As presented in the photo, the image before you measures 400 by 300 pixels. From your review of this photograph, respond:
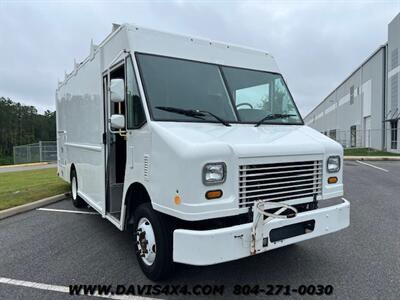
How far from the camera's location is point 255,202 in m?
3.22

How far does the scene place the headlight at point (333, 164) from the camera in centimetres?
394

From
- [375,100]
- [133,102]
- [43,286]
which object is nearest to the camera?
[43,286]

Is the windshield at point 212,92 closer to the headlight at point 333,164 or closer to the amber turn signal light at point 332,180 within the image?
the headlight at point 333,164

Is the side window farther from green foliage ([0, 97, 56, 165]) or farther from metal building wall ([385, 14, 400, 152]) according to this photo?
green foliage ([0, 97, 56, 165])

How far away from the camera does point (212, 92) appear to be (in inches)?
164

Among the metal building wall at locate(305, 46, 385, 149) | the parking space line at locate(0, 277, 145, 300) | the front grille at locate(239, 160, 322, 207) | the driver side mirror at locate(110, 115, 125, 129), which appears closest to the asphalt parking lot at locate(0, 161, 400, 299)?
the parking space line at locate(0, 277, 145, 300)

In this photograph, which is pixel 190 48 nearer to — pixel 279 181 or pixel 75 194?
pixel 279 181

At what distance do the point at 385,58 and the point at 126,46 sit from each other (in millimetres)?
30909

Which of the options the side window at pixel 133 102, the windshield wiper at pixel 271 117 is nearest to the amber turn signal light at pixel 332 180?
the windshield wiper at pixel 271 117

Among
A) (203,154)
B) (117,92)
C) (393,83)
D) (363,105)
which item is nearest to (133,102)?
(117,92)

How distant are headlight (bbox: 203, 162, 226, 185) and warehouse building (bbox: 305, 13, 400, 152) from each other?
26.4 metres

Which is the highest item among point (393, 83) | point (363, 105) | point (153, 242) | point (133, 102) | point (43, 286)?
point (393, 83)

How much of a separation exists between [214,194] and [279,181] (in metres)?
0.80

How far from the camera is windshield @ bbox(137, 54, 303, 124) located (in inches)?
151
